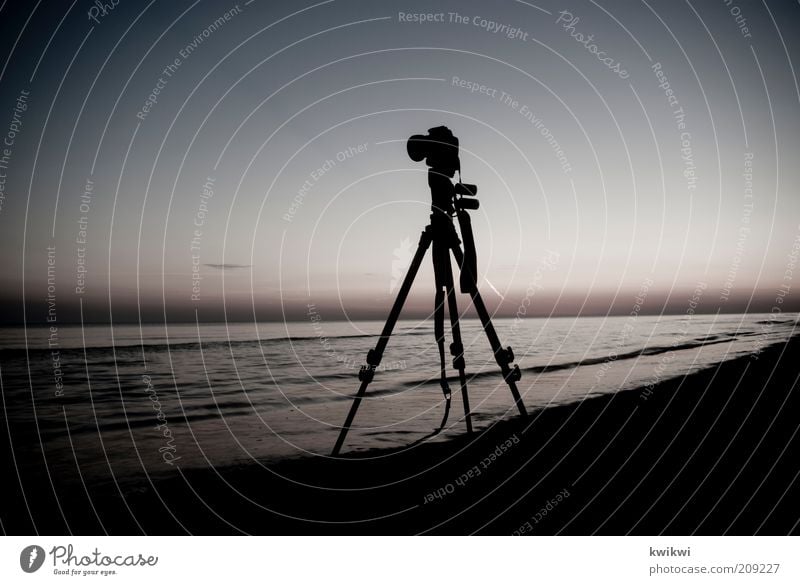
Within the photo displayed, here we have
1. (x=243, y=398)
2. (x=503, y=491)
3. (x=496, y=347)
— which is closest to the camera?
(x=503, y=491)

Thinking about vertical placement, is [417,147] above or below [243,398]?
above

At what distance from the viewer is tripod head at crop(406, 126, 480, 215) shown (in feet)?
13.3

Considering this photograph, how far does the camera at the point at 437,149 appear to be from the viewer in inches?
160

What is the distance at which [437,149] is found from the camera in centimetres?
407

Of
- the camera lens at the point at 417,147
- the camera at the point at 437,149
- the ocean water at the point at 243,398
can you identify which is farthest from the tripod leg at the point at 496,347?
the ocean water at the point at 243,398

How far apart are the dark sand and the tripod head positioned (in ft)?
7.26

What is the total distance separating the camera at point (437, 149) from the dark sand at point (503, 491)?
2518mm

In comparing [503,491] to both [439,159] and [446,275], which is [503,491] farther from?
[439,159]

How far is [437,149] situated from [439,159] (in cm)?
9

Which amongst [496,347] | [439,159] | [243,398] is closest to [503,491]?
[496,347]

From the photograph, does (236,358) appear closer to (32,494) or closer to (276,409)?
(276,409)

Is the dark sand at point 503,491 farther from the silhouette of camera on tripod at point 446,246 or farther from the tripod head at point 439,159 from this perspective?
the tripod head at point 439,159

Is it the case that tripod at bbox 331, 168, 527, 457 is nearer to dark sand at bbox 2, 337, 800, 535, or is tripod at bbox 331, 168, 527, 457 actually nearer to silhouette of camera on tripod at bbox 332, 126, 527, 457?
silhouette of camera on tripod at bbox 332, 126, 527, 457

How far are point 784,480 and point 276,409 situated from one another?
7.09m
